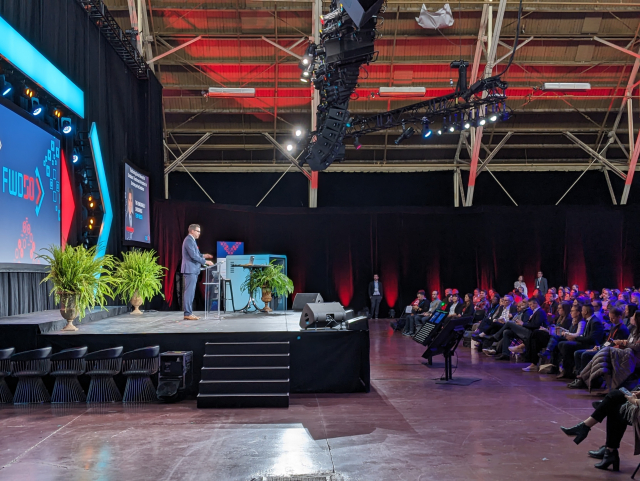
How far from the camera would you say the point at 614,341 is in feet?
20.3

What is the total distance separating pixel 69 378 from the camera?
600 cm

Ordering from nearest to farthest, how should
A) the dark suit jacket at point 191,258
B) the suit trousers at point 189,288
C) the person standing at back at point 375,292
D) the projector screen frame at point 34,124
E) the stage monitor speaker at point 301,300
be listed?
the projector screen frame at point 34,124, the dark suit jacket at point 191,258, the suit trousers at point 189,288, the stage monitor speaker at point 301,300, the person standing at back at point 375,292

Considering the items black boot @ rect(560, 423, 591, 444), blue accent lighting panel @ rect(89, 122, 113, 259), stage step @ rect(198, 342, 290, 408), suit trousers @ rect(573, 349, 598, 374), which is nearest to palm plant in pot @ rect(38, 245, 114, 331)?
stage step @ rect(198, 342, 290, 408)

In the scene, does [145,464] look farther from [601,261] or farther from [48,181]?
[601,261]

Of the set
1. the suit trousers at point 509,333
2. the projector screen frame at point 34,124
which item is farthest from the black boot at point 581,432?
the projector screen frame at point 34,124

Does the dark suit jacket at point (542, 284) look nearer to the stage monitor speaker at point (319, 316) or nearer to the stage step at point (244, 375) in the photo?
the stage monitor speaker at point (319, 316)

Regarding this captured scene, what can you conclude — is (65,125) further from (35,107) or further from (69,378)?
(69,378)

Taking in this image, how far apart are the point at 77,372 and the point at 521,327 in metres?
6.23

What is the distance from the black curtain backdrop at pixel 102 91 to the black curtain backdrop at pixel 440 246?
4.54m

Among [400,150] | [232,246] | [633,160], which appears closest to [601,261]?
[633,160]

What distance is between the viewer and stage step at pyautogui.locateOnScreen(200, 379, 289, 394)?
5910mm

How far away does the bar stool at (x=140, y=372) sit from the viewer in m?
6.06

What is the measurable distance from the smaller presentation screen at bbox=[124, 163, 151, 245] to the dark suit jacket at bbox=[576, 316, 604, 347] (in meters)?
7.70

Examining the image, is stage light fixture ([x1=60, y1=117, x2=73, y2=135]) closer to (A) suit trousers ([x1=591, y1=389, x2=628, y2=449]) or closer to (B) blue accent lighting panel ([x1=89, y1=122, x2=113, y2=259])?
(B) blue accent lighting panel ([x1=89, y1=122, x2=113, y2=259])
